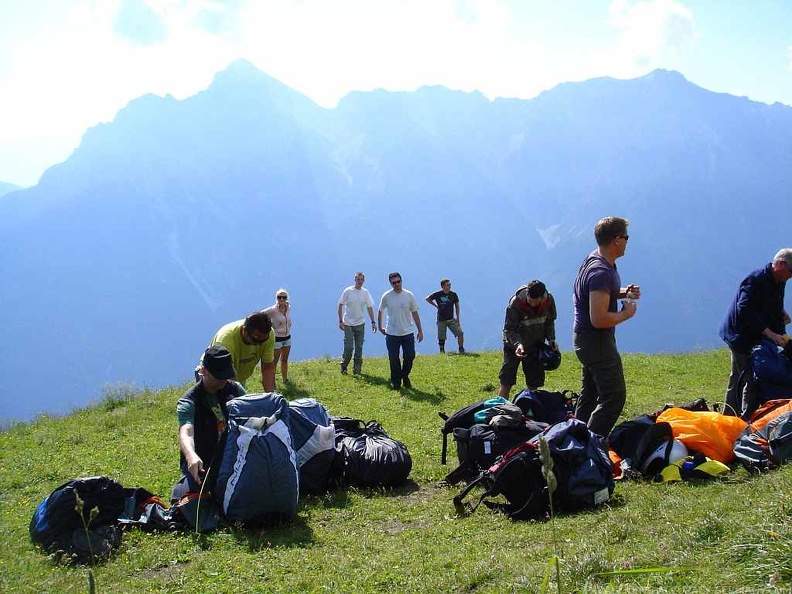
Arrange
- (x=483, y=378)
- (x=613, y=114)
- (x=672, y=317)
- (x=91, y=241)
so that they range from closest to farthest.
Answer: (x=483, y=378) < (x=672, y=317) < (x=91, y=241) < (x=613, y=114)

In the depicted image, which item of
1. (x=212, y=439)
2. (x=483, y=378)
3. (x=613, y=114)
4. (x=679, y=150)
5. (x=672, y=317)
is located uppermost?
(x=613, y=114)

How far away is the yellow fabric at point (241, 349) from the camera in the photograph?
7316mm

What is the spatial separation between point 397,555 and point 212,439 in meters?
2.32

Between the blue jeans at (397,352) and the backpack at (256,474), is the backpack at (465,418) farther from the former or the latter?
the blue jeans at (397,352)

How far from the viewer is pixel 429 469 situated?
748cm

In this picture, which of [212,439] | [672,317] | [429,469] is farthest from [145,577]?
[672,317]

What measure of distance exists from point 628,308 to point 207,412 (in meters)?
4.39

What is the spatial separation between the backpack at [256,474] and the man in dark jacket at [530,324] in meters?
4.15

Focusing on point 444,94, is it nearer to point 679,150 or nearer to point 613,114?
point 613,114

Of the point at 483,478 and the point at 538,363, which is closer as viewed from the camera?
the point at 483,478

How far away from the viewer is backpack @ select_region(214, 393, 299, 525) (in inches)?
213

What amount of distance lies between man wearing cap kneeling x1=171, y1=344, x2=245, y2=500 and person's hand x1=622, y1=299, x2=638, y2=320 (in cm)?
397

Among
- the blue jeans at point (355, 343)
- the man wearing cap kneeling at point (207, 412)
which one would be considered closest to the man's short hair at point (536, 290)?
the man wearing cap kneeling at point (207, 412)

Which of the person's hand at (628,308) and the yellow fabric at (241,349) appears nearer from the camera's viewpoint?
the person's hand at (628,308)
